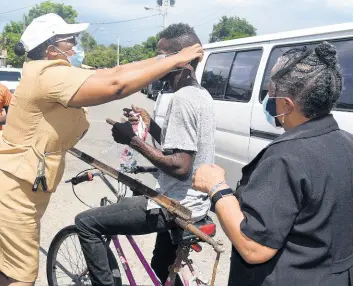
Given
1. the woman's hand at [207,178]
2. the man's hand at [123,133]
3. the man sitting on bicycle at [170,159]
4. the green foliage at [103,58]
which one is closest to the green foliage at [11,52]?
the green foliage at [103,58]

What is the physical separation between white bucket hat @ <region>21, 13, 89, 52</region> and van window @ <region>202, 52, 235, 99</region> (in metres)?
3.37

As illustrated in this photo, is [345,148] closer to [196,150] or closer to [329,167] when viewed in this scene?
[329,167]

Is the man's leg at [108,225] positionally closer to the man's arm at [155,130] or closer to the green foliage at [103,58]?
the man's arm at [155,130]

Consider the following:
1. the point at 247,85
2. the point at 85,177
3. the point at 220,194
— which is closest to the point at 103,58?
the point at 247,85

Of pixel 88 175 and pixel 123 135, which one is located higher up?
pixel 123 135

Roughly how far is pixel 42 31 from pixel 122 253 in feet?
4.44

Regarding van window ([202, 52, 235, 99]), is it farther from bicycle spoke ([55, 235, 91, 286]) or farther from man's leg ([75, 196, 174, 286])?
man's leg ([75, 196, 174, 286])

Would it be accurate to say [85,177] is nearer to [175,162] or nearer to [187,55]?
[175,162]

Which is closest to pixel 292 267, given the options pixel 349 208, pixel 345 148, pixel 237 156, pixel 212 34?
pixel 349 208

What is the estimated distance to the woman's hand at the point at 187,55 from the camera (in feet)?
6.60

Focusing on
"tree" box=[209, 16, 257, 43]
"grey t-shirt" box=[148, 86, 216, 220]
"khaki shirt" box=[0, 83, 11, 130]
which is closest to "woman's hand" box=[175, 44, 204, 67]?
"grey t-shirt" box=[148, 86, 216, 220]

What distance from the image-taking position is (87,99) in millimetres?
1990

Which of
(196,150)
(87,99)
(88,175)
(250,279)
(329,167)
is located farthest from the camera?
(88,175)

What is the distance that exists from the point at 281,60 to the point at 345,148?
392mm
